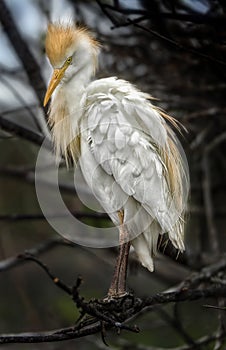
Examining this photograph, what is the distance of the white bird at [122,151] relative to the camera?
5.49ft

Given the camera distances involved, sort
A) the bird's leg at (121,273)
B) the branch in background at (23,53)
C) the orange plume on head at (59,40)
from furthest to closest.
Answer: the branch in background at (23,53) → the orange plume on head at (59,40) → the bird's leg at (121,273)

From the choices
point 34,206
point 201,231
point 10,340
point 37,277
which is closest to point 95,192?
point 10,340

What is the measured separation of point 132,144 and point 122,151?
0.04m

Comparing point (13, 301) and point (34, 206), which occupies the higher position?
point (34, 206)

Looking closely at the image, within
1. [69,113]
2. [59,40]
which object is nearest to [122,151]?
[69,113]

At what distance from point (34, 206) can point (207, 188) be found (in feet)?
6.36

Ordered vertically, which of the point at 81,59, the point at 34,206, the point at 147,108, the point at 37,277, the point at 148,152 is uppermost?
the point at 81,59

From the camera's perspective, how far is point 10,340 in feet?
4.33

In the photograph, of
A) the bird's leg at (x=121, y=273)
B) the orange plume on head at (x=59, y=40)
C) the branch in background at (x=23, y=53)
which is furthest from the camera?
the branch in background at (x=23, y=53)

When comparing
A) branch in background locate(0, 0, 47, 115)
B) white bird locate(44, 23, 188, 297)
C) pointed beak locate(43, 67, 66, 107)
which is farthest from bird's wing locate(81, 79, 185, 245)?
branch in background locate(0, 0, 47, 115)

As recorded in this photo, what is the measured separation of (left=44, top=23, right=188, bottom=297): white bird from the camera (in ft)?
5.49

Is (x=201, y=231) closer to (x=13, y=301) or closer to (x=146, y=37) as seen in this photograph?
(x=146, y=37)

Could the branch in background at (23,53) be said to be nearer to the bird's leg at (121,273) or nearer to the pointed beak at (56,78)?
the pointed beak at (56,78)

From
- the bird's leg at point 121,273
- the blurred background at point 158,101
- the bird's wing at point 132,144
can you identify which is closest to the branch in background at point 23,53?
the blurred background at point 158,101
